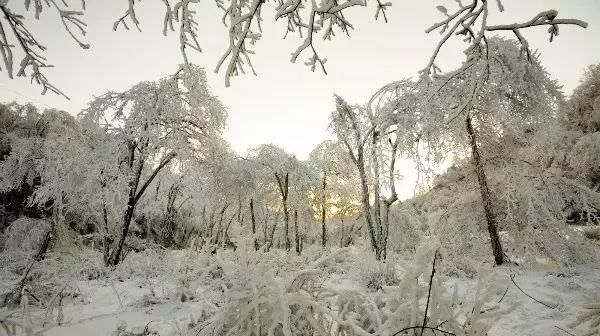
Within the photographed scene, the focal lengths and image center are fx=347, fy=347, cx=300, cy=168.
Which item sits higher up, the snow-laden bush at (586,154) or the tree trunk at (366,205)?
the snow-laden bush at (586,154)

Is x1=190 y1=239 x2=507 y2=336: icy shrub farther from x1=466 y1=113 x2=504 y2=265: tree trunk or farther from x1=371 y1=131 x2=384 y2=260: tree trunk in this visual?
x1=371 y1=131 x2=384 y2=260: tree trunk

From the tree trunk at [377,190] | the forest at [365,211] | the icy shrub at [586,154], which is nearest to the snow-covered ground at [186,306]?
the forest at [365,211]

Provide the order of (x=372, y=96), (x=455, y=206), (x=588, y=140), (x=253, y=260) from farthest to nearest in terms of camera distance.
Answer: (x=588, y=140)
(x=372, y=96)
(x=455, y=206)
(x=253, y=260)

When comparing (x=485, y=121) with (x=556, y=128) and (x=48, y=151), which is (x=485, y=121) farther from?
(x=48, y=151)

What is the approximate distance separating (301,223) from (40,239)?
718 inches

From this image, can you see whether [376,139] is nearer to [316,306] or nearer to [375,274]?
[375,274]

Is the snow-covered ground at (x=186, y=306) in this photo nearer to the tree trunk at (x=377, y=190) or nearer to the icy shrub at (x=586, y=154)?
the tree trunk at (x=377, y=190)

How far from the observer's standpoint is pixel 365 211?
9.93 m

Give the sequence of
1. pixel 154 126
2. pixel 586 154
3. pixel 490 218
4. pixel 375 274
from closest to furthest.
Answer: pixel 375 274 → pixel 490 218 → pixel 154 126 → pixel 586 154

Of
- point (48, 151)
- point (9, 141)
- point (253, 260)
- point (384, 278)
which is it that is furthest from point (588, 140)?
point (9, 141)

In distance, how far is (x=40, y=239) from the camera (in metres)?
11.0

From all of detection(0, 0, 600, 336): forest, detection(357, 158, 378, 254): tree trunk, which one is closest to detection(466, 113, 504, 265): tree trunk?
detection(0, 0, 600, 336): forest

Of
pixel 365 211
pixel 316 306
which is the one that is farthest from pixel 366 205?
pixel 316 306

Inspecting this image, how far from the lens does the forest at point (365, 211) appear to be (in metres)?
1.49
